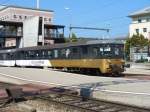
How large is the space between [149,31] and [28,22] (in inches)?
1403

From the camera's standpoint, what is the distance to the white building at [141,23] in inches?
4114

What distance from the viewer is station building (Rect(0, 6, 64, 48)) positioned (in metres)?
79.1

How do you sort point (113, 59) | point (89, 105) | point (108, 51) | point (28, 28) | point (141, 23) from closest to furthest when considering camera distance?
1. point (89, 105)
2. point (113, 59)
3. point (108, 51)
4. point (28, 28)
5. point (141, 23)

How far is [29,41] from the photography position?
263 ft

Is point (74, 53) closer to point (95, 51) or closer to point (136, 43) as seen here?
point (95, 51)

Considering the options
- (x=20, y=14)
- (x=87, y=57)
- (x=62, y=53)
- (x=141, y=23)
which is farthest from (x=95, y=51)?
(x=20, y=14)

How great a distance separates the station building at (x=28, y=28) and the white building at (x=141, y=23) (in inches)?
870

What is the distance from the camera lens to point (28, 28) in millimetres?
80438

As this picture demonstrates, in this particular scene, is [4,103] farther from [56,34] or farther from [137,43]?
[56,34]

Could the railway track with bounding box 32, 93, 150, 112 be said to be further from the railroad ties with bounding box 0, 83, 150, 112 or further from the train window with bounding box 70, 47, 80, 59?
the train window with bounding box 70, 47, 80, 59

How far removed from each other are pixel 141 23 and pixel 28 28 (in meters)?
37.5

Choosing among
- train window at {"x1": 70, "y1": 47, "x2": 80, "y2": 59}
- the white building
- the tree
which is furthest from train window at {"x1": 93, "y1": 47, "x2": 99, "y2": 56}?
the white building

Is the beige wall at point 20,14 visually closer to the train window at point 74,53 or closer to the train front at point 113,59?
the train window at point 74,53

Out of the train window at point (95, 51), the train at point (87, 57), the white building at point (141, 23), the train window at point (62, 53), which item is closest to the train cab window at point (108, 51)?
the train at point (87, 57)
